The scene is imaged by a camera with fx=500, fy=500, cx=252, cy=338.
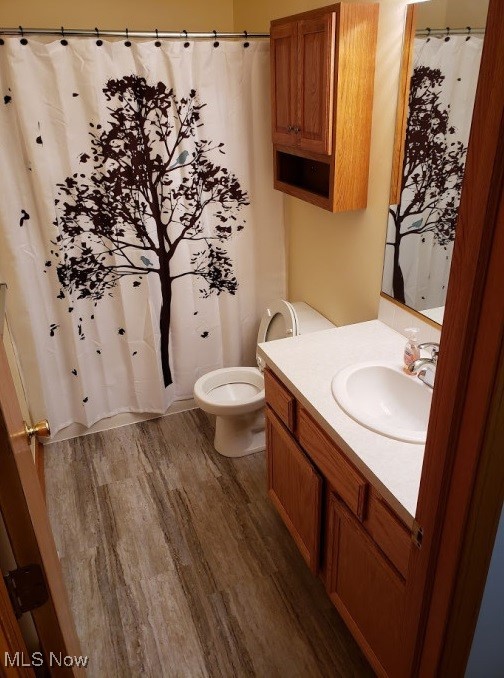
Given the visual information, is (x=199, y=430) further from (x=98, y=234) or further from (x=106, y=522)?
(x=98, y=234)

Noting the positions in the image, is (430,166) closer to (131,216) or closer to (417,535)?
(417,535)

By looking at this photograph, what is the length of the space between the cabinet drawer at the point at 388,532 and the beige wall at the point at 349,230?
3.43ft

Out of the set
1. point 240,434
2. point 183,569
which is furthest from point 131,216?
point 183,569

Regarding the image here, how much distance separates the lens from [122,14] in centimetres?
276

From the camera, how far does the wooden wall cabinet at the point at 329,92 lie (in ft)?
5.95

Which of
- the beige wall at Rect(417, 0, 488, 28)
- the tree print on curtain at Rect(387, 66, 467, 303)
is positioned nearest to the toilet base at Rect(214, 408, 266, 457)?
the tree print on curtain at Rect(387, 66, 467, 303)

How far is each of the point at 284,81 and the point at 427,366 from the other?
55.1 inches

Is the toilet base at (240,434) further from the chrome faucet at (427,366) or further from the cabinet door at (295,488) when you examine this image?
the chrome faucet at (427,366)

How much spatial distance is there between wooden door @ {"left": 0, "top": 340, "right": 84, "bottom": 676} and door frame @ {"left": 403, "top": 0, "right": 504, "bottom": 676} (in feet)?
2.37

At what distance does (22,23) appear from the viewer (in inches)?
104

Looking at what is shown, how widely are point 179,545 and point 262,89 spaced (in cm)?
224

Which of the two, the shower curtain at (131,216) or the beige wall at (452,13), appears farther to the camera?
the shower curtain at (131,216)

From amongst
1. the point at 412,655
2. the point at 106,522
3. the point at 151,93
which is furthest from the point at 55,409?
the point at 412,655

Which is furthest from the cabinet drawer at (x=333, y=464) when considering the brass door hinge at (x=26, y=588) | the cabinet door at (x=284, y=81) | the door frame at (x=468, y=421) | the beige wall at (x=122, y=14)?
the beige wall at (x=122, y=14)
